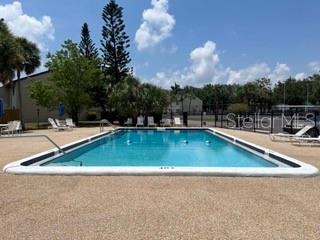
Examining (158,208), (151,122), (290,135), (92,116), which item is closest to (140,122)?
(151,122)

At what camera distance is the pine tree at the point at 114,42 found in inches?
1423

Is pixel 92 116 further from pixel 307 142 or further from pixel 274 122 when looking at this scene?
pixel 307 142

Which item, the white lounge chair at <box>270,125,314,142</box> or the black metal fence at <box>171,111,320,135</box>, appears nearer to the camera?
the white lounge chair at <box>270,125,314,142</box>

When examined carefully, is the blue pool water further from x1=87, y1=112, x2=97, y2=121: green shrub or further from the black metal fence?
x1=87, y1=112, x2=97, y2=121: green shrub

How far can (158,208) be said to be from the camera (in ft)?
15.7

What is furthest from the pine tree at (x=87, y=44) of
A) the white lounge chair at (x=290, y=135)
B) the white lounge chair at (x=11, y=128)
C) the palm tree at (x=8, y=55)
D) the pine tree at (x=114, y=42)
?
the white lounge chair at (x=290, y=135)

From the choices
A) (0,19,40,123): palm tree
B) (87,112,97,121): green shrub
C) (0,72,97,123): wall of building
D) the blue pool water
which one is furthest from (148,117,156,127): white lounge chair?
(87,112,97,121): green shrub

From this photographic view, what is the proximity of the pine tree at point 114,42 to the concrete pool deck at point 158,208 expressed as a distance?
29897 millimetres

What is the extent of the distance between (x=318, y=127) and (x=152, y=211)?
43.9 ft

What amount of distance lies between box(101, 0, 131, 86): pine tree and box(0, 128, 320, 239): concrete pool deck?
98.1 ft

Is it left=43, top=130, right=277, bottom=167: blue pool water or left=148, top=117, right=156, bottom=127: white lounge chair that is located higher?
left=148, top=117, right=156, bottom=127: white lounge chair

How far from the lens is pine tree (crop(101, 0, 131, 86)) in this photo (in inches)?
1423

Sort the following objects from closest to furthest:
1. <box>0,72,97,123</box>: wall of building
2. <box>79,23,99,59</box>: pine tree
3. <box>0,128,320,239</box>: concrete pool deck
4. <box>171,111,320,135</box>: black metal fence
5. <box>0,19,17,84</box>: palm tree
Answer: <box>0,128,320,239</box>: concrete pool deck → <box>171,111,320,135</box>: black metal fence → <box>0,19,17,84</box>: palm tree → <box>0,72,97,123</box>: wall of building → <box>79,23,99,59</box>: pine tree

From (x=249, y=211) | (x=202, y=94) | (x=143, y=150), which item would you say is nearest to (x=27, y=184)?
(x=249, y=211)
